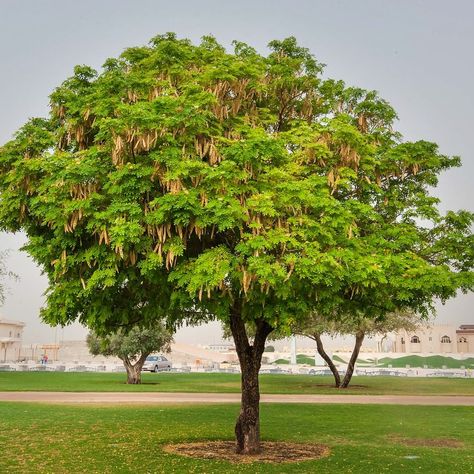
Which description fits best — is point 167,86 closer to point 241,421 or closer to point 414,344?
point 241,421

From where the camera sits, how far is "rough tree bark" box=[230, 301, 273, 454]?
17000 millimetres

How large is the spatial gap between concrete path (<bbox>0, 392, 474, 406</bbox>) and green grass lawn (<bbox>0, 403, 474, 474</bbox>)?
3334mm

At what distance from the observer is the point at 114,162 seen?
1305 cm

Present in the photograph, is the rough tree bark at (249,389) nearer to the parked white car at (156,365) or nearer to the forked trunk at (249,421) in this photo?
the forked trunk at (249,421)

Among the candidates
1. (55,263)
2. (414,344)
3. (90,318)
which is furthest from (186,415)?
(414,344)

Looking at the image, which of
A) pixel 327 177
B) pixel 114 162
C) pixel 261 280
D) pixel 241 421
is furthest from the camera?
pixel 241 421

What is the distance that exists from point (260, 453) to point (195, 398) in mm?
19905

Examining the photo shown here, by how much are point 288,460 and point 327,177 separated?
7833 millimetres

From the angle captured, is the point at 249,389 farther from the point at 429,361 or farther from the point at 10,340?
the point at 10,340

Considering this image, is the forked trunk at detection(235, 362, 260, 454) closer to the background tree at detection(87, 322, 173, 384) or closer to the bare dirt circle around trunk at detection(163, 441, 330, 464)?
the bare dirt circle around trunk at detection(163, 441, 330, 464)

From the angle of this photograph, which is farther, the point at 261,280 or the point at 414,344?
the point at 414,344

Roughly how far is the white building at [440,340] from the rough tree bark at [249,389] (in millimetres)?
127132

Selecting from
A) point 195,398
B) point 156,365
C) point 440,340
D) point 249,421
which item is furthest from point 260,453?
point 440,340

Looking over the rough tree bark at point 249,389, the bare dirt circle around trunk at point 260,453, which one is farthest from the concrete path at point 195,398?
the rough tree bark at point 249,389
